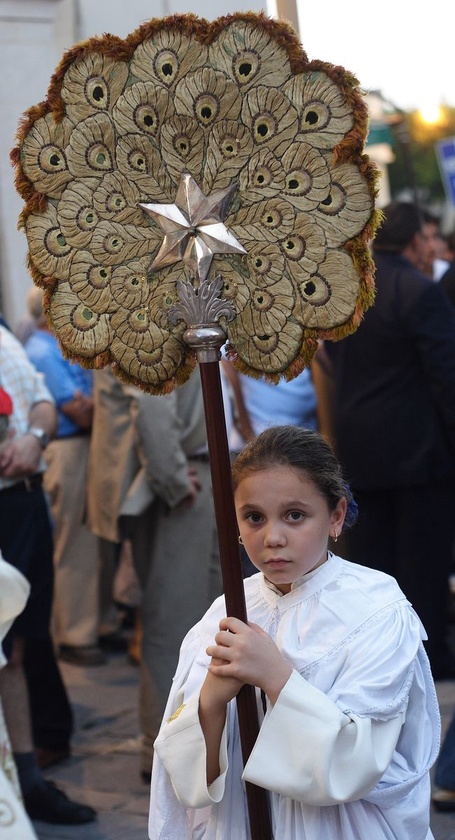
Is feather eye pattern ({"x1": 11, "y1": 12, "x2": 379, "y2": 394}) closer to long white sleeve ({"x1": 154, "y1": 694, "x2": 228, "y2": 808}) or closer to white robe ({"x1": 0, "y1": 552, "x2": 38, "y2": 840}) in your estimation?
long white sleeve ({"x1": 154, "y1": 694, "x2": 228, "y2": 808})

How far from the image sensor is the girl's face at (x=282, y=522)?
2350mm

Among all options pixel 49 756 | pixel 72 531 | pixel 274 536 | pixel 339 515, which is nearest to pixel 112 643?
pixel 72 531

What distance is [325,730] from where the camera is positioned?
2166mm

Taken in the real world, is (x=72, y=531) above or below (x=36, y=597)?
above

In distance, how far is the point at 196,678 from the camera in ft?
8.02

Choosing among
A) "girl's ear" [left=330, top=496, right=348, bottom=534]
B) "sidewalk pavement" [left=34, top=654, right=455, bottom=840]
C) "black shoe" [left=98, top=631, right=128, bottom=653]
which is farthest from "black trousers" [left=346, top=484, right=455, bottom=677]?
"girl's ear" [left=330, top=496, right=348, bottom=534]

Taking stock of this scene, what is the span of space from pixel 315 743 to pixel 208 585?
289 cm

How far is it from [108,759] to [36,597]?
0.94 meters

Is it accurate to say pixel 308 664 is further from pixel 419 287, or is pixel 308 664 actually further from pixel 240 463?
pixel 419 287

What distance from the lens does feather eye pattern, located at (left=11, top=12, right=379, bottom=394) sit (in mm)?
2271

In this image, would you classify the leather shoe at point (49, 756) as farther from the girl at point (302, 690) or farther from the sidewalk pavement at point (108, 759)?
the girl at point (302, 690)

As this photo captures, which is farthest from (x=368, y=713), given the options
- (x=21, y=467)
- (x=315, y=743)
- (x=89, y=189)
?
(x=21, y=467)

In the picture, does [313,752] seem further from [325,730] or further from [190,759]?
[190,759]

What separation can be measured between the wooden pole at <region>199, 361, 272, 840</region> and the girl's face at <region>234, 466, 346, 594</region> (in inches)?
3.1
